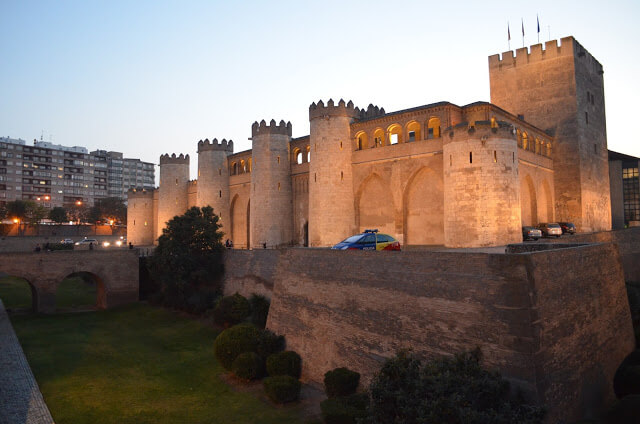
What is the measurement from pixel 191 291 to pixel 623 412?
83.8ft

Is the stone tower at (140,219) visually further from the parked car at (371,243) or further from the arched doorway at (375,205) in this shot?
the parked car at (371,243)

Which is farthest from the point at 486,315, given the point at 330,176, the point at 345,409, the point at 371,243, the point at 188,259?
the point at 188,259

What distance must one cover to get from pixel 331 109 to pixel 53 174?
280ft

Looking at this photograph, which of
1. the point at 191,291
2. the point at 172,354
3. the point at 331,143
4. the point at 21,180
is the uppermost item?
the point at 21,180

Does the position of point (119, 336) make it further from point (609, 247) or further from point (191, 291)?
point (609, 247)

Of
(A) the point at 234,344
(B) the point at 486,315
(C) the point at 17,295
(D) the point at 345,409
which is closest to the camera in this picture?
(B) the point at 486,315

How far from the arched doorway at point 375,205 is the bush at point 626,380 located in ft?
53.1

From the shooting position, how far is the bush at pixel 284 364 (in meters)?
18.9

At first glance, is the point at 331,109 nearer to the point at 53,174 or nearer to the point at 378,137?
the point at 378,137

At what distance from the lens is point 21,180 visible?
88.1 metres

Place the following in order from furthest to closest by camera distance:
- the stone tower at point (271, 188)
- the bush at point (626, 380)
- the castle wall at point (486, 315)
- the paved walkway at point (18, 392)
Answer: the stone tower at point (271, 188) → the paved walkway at point (18, 392) → the bush at point (626, 380) → the castle wall at point (486, 315)

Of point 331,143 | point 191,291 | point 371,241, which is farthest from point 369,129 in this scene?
point 191,291

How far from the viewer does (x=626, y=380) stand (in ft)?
47.4

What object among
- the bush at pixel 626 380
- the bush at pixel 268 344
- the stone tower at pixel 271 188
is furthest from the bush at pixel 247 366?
the stone tower at pixel 271 188
